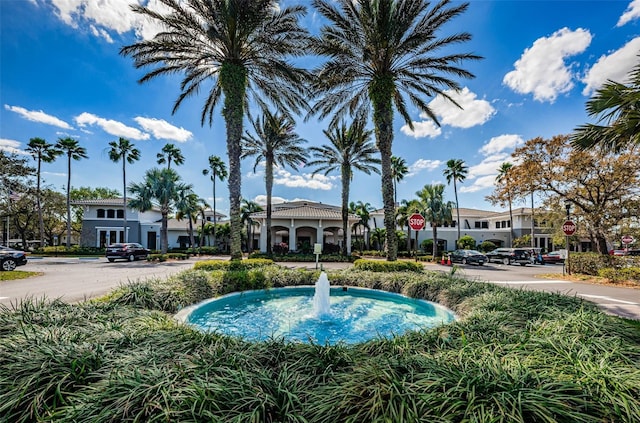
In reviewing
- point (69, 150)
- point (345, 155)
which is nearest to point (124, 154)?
point (69, 150)

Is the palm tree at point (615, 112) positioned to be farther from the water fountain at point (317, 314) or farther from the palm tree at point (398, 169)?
the palm tree at point (398, 169)

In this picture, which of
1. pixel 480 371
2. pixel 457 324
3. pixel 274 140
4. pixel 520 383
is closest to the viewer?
pixel 520 383

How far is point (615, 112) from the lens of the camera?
9.29 meters

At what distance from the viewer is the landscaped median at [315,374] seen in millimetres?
2426

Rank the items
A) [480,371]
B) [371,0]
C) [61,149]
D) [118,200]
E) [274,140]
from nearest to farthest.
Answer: [480,371] < [371,0] < [274,140] < [61,149] < [118,200]

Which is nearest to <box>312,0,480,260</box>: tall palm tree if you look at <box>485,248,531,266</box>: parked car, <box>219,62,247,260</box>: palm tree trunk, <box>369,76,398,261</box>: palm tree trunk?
<box>369,76,398,261</box>: palm tree trunk

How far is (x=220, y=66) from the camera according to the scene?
14.4 metres

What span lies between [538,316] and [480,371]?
12.0 feet

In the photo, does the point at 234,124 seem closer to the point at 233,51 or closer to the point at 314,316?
the point at 233,51

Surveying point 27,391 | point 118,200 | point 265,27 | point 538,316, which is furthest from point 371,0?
point 118,200

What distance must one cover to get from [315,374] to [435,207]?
29836mm

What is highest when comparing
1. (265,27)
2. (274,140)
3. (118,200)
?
(265,27)

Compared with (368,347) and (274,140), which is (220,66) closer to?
(274,140)

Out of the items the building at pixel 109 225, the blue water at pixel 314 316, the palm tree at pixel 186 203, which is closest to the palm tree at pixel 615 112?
the blue water at pixel 314 316
